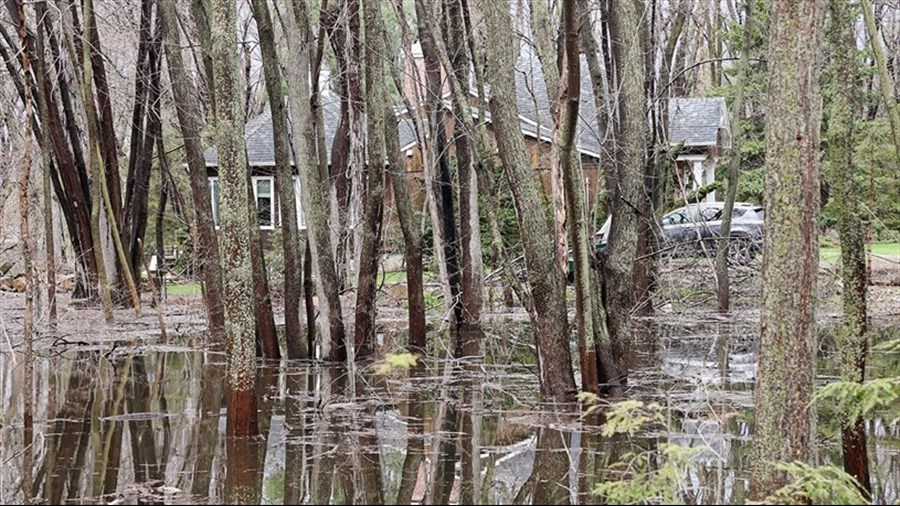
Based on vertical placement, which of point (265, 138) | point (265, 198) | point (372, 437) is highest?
point (265, 138)

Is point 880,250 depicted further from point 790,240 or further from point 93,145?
point 790,240

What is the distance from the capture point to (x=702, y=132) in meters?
35.5

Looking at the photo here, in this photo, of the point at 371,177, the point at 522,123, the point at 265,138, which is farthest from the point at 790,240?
the point at 265,138

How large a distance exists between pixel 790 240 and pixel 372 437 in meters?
5.08

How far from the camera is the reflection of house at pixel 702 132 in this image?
34312 millimetres

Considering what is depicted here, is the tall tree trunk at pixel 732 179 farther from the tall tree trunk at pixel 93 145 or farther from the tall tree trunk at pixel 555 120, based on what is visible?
the tall tree trunk at pixel 93 145

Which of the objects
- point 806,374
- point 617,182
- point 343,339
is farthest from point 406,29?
point 806,374

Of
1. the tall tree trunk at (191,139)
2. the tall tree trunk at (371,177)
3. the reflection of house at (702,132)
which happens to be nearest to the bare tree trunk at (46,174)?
the tall tree trunk at (191,139)

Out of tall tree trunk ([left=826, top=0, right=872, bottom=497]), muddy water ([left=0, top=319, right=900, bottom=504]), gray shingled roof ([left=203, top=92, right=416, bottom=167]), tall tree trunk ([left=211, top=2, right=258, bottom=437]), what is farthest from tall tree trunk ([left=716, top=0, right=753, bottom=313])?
gray shingled roof ([left=203, top=92, right=416, bottom=167])

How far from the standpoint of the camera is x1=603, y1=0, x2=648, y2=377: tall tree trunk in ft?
41.4

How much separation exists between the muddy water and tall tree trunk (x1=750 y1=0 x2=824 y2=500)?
0.55 meters

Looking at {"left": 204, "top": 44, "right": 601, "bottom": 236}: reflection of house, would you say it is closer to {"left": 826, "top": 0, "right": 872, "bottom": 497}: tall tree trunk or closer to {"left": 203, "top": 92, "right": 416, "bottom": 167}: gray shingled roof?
{"left": 203, "top": 92, "right": 416, "bottom": 167}: gray shingled roof

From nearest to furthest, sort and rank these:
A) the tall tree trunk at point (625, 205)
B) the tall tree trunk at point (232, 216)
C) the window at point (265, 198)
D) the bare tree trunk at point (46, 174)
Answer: the tall tree trunk at point (232, 216), the tall tree trunk at point (625, 205), the bare tree trunk at point (46, 174), the window at point (265, 198)

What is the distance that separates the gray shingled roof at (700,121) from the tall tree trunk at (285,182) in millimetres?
20127
